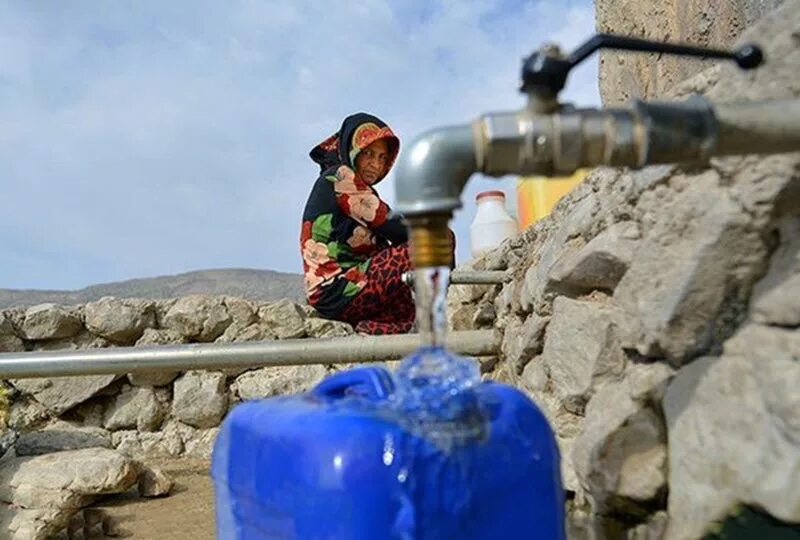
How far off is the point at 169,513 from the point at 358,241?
1.31m

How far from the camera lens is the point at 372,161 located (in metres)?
3.45

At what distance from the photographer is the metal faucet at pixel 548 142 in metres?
0.89

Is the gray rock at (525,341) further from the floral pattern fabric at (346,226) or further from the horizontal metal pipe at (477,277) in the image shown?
the floral pattern fabric at (346,226)

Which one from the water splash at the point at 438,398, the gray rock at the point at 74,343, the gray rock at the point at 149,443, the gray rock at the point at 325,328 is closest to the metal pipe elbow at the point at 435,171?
the water splash at the point at 438,398

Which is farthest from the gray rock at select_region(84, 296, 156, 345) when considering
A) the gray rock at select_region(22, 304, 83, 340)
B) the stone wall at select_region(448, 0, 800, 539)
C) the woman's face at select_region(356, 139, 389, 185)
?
the stone wall at select_region(448, 0, 800, 539)

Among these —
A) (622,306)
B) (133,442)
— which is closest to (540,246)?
(622,306)

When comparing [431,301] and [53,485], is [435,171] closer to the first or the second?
[431,301]

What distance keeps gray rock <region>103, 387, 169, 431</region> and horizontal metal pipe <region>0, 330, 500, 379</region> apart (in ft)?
4.95

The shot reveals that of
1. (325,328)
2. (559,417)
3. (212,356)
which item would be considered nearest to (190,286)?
(325,328)

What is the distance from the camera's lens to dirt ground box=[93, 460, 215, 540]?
8.57 feet

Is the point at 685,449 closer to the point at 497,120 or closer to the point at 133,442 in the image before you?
the point at 497,120

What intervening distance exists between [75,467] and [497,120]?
232 centimetres

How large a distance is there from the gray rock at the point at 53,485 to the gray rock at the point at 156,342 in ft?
3.38

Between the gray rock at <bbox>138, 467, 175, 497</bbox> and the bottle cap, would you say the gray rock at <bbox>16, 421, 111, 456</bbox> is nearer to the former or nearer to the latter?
the gray rock at <bbox>138, 467, 175, 497</bbox>
